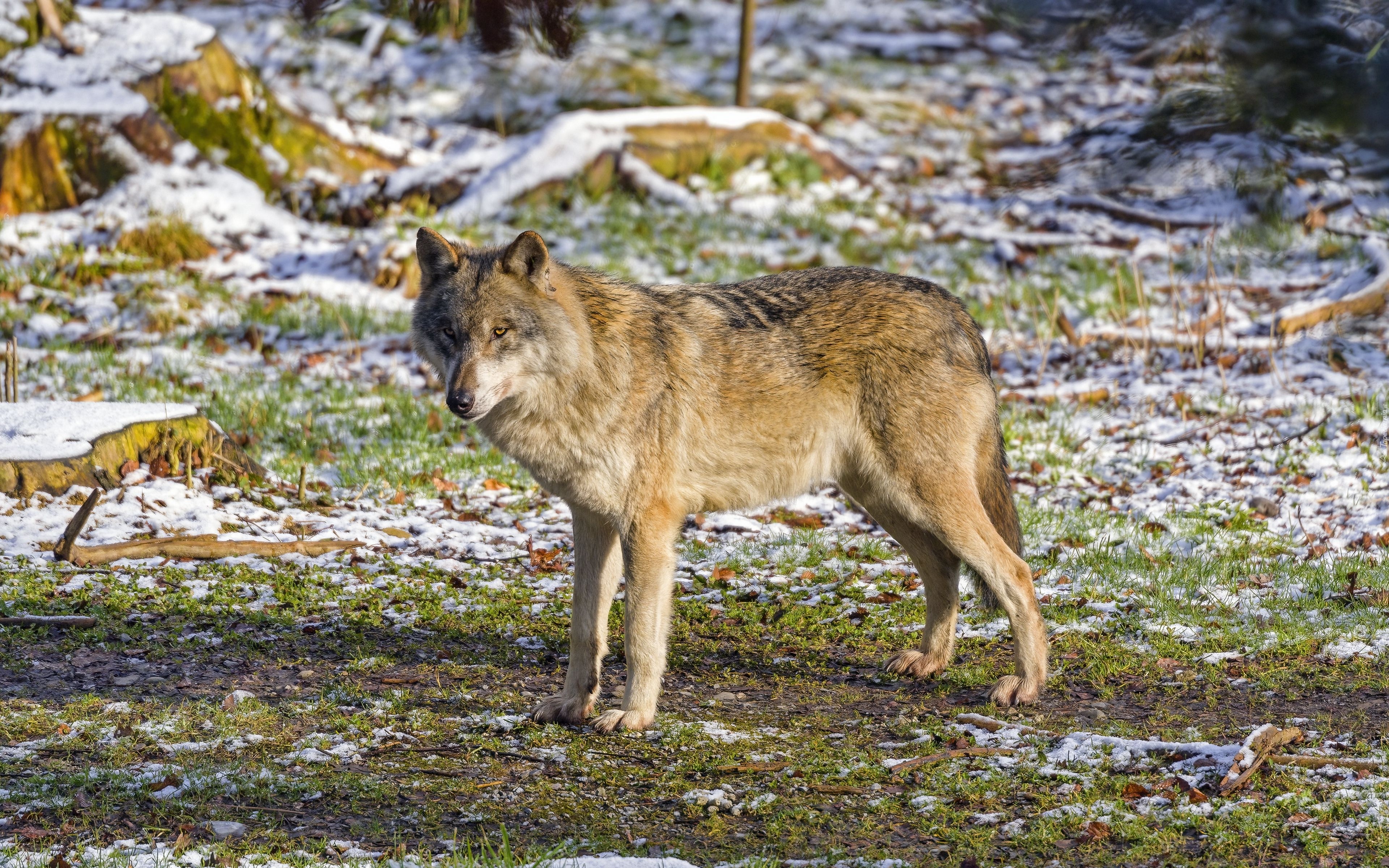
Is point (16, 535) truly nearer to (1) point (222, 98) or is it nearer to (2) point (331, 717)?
(2) point (331, 717)

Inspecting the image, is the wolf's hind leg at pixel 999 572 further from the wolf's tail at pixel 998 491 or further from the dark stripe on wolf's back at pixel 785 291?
the dark stripe on wolf's back at pixel 785 291

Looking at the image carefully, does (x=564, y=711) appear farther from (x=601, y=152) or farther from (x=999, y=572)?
(x=601, y=152)

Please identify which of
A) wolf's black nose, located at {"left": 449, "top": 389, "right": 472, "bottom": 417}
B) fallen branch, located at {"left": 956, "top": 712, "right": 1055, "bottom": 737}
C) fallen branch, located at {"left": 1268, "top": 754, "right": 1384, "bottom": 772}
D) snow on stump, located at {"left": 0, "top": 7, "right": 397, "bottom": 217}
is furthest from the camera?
snow on stump, located at {"left": 0, "top": 7, "right": 397, "bottom": 217}

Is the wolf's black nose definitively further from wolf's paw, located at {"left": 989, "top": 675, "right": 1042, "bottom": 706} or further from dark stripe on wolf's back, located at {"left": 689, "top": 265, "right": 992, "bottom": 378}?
wolf's paw, located at {"left": 989, "top": 675, "right": 1042, "bottom": 706}

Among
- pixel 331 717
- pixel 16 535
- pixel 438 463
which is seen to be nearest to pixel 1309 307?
pixel 438 463

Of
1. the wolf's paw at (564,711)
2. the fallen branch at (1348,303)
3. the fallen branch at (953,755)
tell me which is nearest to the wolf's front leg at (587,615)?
the wolf's paw at (564,711)

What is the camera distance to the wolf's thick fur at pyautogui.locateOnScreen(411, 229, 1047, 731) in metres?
4.79

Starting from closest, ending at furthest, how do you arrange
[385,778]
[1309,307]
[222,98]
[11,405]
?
[385,778], [11,405], [1309,307], [222,98]

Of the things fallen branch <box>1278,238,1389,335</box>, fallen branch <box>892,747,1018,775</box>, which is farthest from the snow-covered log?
fallen branch <box>892,747,1018,775</box>

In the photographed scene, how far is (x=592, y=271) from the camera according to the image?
5.30 meters

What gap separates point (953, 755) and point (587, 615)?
163 cm

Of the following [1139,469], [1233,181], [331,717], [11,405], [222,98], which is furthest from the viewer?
[222,98]

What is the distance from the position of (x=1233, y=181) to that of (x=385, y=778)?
11.4 feet

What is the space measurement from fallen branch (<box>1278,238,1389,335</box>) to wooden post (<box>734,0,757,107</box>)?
8427 mm
